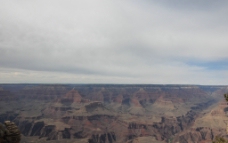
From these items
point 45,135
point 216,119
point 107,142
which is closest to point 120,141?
point 107,142

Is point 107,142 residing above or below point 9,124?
below

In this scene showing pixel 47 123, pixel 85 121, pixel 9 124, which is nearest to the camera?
pixel 9 124

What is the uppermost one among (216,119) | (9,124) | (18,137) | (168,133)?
(9,124)

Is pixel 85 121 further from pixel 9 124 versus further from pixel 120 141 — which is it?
pixel 9 124

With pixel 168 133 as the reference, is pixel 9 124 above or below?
above

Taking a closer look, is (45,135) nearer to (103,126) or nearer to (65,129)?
(65,129)

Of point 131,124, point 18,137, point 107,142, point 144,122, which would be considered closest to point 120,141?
point 107,142

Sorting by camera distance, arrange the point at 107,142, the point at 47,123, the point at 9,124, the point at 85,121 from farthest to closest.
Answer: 1. the point at 85,121
2. the point at 47,123
3. the point at 107,142
4. the point at 9,124

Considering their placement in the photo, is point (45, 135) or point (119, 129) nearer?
point (45, 135)

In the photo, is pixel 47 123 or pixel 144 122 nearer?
pixel 47 123
